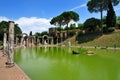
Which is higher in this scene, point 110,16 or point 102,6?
point 102,6

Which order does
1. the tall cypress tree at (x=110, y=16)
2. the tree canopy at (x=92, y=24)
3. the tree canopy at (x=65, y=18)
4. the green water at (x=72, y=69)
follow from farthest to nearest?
the tree canopy at (x=65, y=18)
the tree canopy at (x=92, y=24)
the tall cypress tree at (x=110, y=16)
the green water at (x=72, y=69)

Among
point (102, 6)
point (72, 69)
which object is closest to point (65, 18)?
point (102, 6)

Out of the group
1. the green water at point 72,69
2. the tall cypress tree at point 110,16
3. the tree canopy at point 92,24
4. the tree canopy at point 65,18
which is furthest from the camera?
the tree canopy at point 65,18

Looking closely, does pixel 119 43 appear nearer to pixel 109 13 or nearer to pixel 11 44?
pixel 109 13

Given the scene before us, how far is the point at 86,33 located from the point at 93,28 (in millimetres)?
2962

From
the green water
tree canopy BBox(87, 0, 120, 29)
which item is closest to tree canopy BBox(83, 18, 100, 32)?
tree canopy BBox(87, 0, 120, 29)

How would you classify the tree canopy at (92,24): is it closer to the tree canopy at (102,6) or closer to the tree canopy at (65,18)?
the tree canopy at (102,6)

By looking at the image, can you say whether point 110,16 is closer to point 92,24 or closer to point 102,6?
point 102,6

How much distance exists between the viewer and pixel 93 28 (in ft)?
193

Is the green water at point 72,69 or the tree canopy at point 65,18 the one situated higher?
the tree canopy at point 65,18

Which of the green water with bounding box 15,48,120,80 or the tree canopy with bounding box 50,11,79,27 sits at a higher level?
the tree canopy with bounding box 50,11,79,27

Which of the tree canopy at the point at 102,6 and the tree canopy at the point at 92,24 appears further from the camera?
the tree canopy at the point at 92,24

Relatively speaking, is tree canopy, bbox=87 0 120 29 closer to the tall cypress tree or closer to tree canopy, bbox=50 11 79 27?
the tall cypress tree

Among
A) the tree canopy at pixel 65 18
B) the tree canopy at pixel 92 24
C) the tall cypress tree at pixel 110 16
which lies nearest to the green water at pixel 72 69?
the tall cypress tree at pixel 110 16
